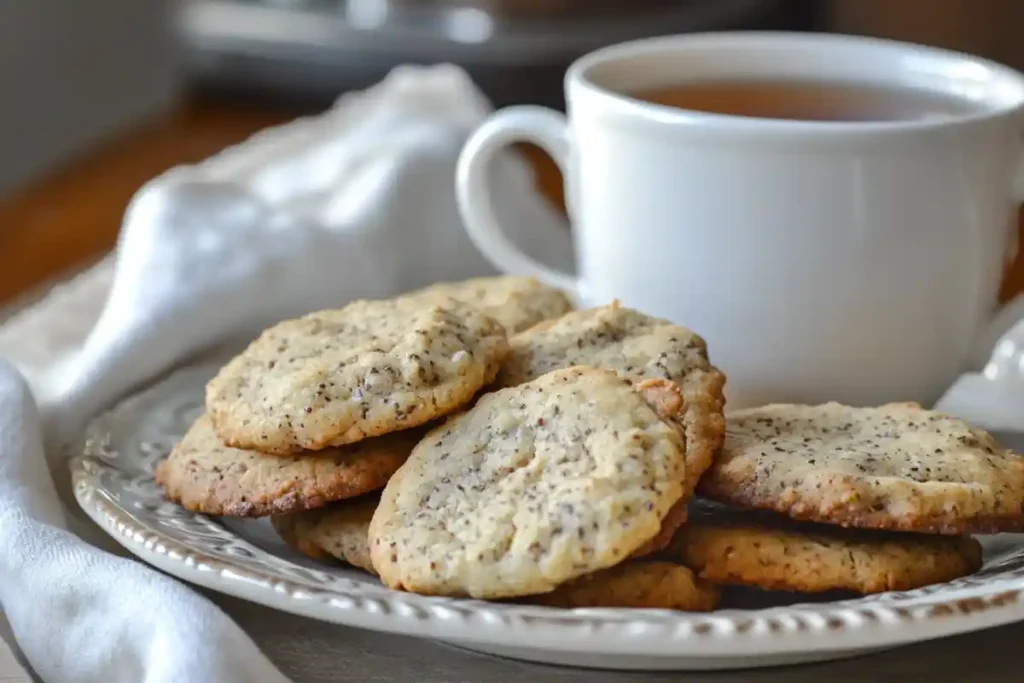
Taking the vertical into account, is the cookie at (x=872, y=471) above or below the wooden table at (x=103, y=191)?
above

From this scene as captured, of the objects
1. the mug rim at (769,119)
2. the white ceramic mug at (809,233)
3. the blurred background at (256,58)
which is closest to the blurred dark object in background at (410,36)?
the blurred background at (256,58)

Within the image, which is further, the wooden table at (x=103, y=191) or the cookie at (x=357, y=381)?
the wooden table at (x=103, y=191)

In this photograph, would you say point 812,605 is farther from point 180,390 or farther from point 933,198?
point 180,390

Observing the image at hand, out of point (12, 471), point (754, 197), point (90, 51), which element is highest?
point (754, 197)

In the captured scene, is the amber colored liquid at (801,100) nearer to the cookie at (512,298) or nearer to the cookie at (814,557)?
the cookie at (512,298)

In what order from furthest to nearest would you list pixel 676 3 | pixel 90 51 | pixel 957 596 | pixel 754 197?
1. pixel 90 51
2. pixel 676 3
3. pixel 754 197
4. pixel 957 596

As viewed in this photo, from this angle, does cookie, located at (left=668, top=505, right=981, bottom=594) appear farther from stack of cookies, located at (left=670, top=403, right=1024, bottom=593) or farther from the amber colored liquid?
the amber colored liquid

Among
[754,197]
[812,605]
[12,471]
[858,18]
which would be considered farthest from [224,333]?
[858,18]
